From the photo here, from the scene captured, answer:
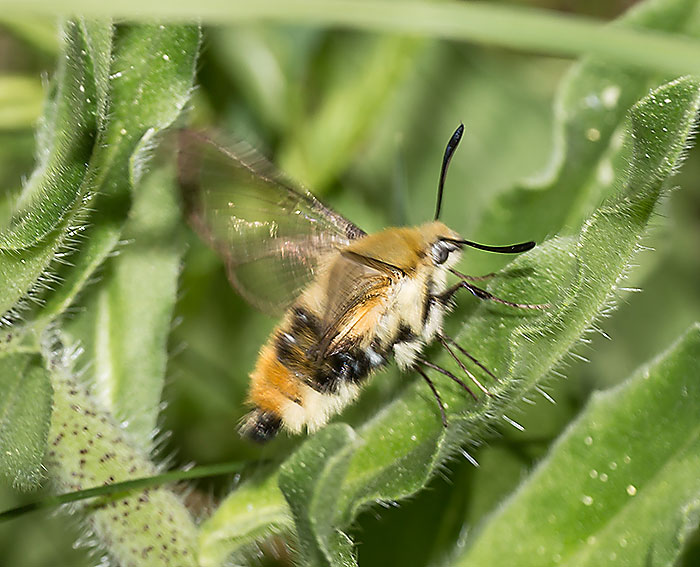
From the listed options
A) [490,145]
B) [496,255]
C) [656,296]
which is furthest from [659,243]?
Result: [496,255]

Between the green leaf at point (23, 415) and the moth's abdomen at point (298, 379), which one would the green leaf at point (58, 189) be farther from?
the moth's abdomen at point (298, 379)

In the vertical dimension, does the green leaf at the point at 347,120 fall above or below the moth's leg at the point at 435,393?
above

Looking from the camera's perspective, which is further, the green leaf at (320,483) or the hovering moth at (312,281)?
the hovering moth at (312,281)

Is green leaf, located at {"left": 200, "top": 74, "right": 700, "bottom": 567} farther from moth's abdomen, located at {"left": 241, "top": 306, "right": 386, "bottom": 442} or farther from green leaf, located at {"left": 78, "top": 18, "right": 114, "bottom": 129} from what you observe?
green leaf, located at {"left": 78, "top": 18, "right": 114, "bottom": 129}

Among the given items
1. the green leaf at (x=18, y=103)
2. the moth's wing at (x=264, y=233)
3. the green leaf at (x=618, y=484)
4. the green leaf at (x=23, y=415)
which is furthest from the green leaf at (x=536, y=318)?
the green leaf at (x=18, y=103)

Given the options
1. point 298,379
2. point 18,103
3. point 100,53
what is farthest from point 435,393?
point 18,103

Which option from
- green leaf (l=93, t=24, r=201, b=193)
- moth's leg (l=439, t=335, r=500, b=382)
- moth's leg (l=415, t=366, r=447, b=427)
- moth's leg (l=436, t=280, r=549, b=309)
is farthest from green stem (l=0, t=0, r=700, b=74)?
moth's leg (l=415, t=366, r=447, b=427)

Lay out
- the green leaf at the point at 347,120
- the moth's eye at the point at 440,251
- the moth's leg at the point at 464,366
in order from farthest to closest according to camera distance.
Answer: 1. the green leaf at the point at 347,120
2. the moth's eye at the point at 440,251
3. the moth's leg at the point at 464,366

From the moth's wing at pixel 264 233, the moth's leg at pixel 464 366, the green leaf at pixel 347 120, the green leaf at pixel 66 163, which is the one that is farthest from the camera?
the green leaf at pixel 347 120
